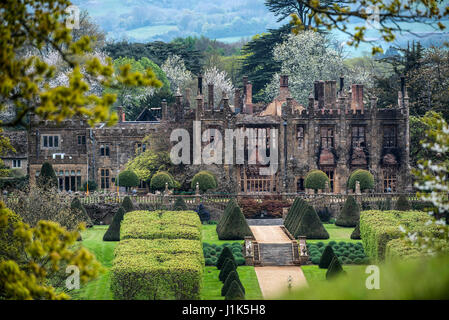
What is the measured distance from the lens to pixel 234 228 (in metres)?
49.4

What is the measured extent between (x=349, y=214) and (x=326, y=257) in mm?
13628

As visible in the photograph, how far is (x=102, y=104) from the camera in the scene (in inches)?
464

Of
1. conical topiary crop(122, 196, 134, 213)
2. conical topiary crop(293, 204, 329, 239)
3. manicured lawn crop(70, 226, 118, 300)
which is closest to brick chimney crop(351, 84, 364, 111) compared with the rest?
conical topiary crop(293, 204, 329, 239)

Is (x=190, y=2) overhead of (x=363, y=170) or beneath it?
overhead

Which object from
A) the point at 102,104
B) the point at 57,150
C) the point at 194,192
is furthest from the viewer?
the point at 57,150

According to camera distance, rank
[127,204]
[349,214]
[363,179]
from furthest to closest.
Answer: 1. [363,179]
2. [127,204]
3. [349,214]

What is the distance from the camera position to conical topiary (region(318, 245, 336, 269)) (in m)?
41.0

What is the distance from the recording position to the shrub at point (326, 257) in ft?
135

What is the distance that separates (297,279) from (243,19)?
12423 centimetres

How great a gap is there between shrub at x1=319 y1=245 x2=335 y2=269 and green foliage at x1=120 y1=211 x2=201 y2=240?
268 inches

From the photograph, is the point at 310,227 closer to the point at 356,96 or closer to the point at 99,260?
the point at 99,260

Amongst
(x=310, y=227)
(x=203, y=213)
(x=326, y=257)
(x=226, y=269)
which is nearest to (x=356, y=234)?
(x=310, y=227)
